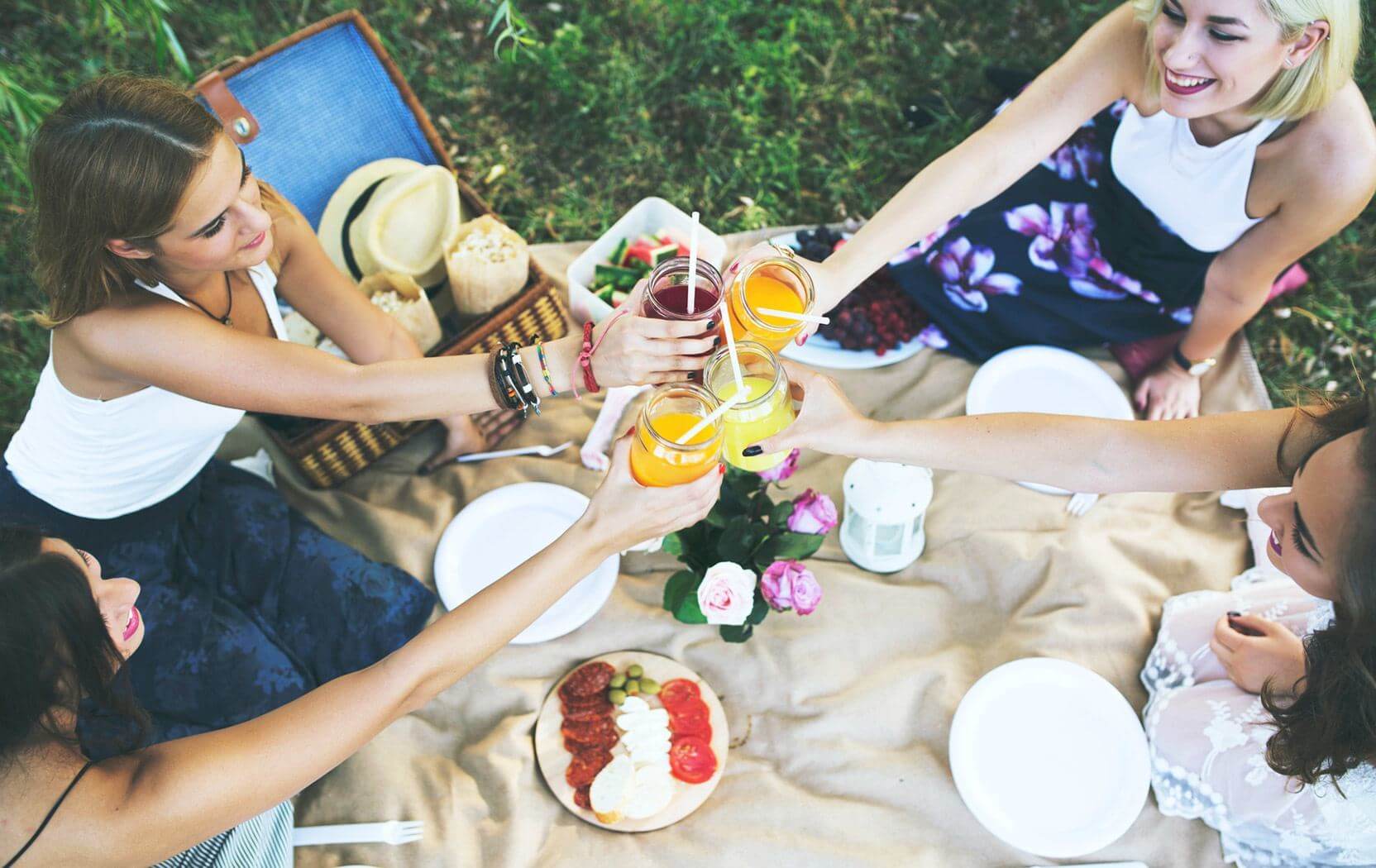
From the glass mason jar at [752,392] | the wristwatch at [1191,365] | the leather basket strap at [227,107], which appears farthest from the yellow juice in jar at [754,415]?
the leather basket strap at [227,107]

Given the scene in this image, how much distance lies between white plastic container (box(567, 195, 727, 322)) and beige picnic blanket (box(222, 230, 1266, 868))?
0.97 feet

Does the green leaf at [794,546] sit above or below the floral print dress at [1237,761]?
above

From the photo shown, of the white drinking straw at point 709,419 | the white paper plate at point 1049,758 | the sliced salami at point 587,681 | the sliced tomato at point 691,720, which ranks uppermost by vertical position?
the white drinking straw at point 709,419

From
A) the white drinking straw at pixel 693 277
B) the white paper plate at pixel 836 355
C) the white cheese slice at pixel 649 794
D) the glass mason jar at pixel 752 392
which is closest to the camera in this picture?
the white drinking straw at pixel 693 277

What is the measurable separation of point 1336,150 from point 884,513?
3.81ft

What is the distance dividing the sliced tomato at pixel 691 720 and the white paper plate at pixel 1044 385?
1024 mm

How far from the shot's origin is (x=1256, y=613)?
1968mm

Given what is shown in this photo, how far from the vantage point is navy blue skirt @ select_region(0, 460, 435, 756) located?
6.41 feet

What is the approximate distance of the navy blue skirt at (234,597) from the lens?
1954 millimetres

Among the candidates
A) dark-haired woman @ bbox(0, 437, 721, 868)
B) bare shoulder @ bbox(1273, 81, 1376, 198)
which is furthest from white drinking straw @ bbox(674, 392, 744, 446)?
bare shoulder @ bbox(1273, 81, 1376, 198)

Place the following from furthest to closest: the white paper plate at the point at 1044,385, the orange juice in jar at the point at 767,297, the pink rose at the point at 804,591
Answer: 1. the white paper plate at the point at 1044,385
2. the pink rose at the point at 804,591
3. the orange juice in jar at the point at 767,297

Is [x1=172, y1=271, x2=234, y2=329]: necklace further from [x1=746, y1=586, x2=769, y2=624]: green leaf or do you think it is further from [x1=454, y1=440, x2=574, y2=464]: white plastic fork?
[x1=746, y1=586, x2=769, y2=624]: green leaf

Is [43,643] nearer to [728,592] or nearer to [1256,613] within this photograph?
[728,592]

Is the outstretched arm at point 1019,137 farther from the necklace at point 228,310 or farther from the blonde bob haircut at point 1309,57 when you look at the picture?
the necklace at point 228,310
